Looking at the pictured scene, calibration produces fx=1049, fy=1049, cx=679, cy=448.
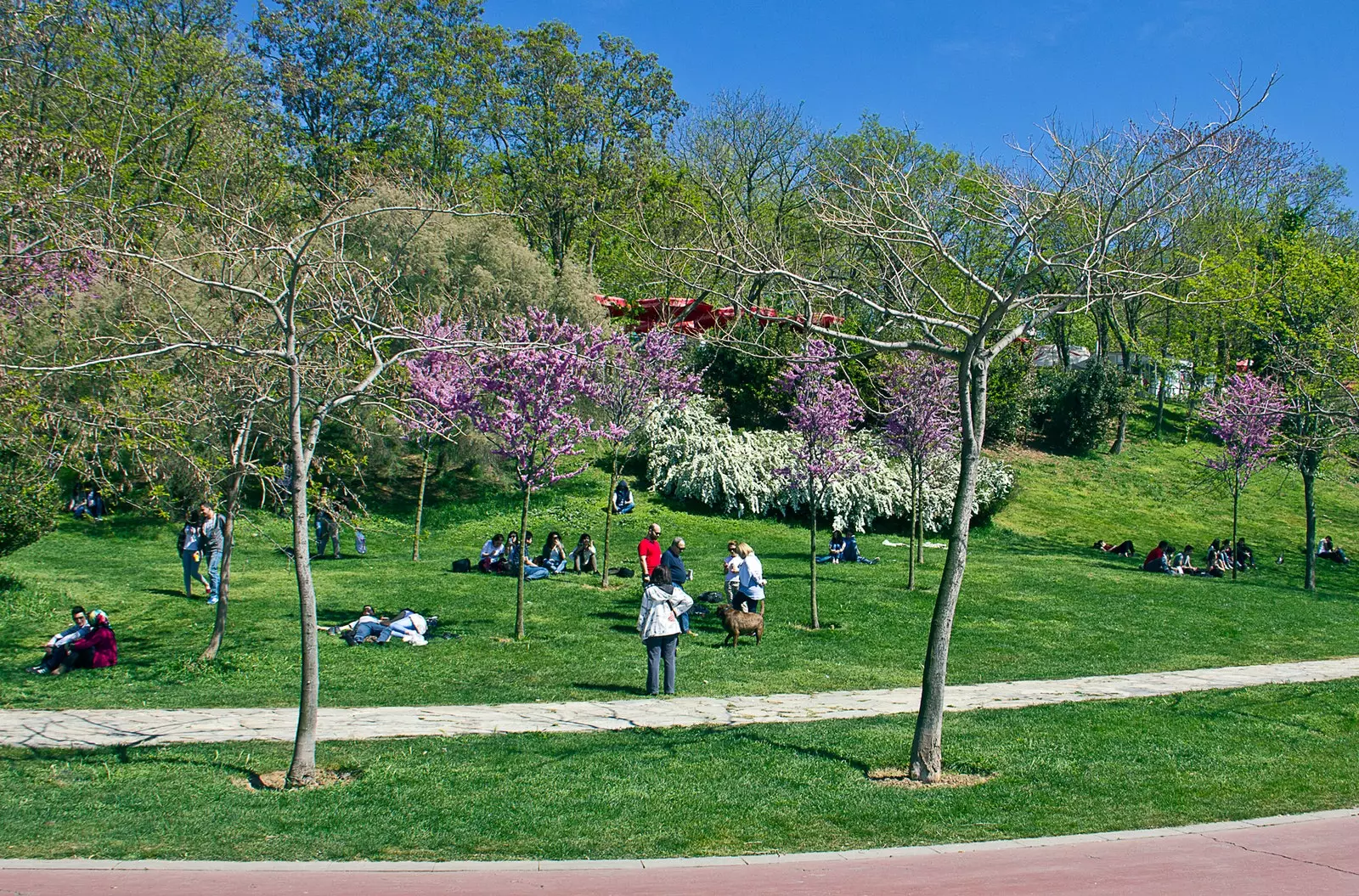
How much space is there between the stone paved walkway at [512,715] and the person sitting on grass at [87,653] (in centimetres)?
200

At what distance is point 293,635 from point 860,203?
11.4 m

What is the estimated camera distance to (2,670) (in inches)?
561

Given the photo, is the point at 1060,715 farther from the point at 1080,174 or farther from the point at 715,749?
the point at 1080,174

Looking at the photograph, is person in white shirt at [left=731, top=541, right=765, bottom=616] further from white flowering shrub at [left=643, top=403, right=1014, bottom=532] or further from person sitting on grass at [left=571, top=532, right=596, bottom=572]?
white flowering shrub at [left=643, top=403, right=1014, bottom=532]

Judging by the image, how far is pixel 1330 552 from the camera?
33.3 meters

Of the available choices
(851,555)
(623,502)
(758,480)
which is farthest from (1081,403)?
(623,502)

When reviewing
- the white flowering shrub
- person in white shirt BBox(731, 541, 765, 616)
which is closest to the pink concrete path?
person in white shirt BBox(731, 541, 765, 616)

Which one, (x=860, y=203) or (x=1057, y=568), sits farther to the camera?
(x=1057, y=568)

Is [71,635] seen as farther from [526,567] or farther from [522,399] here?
[526,567]

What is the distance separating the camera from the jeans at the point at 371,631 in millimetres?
15828

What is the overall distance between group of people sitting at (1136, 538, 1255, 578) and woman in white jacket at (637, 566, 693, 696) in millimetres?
17703

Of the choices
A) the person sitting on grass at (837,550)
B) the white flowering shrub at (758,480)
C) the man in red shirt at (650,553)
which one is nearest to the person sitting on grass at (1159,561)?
the white flowering shrub at (758,480)

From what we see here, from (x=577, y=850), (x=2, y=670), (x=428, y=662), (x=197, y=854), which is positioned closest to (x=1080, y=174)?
(x=577, y=850)

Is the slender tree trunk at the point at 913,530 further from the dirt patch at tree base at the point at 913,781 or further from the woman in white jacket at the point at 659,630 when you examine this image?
the dirt patch at tree base at the point at 913,781
